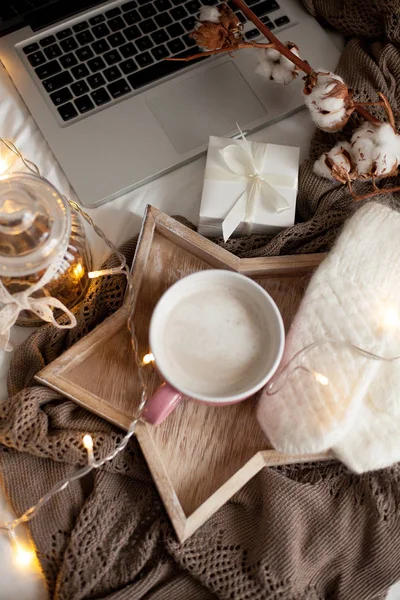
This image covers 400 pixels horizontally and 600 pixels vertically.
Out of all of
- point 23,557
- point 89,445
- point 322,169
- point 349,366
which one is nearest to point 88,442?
point 89,445

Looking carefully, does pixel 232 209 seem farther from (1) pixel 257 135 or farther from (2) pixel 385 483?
(2) pixel 385 483

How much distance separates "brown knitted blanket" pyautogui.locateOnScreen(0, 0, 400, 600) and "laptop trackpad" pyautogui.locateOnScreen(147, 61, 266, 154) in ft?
0.64

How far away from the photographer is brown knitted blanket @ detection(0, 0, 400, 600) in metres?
0.55

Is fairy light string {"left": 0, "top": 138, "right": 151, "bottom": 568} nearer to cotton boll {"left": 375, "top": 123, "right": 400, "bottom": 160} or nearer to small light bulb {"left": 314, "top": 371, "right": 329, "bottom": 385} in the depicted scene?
small light bulb {"left": 314, "top": 371, "right": 329, "bottom": 385}

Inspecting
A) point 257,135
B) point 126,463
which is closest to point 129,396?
point 126,463

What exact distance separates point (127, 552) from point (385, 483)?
24cm

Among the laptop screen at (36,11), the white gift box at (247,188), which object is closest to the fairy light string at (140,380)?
the white gift box at (247,188)

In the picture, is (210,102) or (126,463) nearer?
(126,463)

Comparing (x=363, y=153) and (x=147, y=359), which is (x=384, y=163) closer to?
(x=363, y=153)

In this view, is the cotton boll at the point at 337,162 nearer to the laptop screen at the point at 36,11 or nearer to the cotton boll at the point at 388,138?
the cotton boll at the point at 388,138

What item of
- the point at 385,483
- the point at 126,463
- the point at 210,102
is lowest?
the point at 385,483

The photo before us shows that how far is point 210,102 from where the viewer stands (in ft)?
2.21

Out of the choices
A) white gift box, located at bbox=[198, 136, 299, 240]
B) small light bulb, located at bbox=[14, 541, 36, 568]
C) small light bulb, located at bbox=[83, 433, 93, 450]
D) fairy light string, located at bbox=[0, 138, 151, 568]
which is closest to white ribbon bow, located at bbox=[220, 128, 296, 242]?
white gift box, located at bbox=[198, 136, 299, 240]

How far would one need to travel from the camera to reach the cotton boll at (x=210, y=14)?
0.62 meters
